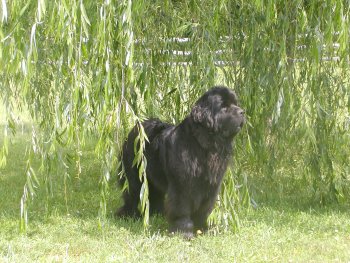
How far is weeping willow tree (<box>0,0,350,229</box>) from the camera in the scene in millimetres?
4633

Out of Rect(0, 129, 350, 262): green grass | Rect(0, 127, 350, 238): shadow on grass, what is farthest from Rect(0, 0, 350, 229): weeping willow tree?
Rect(0, 129, 350, 262): green grass

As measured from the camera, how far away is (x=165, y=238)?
525 cm

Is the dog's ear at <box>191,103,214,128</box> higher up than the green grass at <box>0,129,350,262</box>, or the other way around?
the dog's ear at <box>191,103,214,128</box>

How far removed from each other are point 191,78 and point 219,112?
30.2 inches

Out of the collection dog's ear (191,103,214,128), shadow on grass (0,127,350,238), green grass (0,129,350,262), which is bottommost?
shadow on grass (0,127,350,238)

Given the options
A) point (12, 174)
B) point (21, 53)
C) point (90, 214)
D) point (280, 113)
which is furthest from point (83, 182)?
point (21, 53)

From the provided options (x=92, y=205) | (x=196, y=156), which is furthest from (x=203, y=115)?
(x=92, y=205)

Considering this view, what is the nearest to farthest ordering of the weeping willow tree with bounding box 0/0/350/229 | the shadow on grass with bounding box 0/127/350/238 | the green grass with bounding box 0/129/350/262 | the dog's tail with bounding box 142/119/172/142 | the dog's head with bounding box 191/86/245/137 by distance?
the weeping willow tree with bounding box 0/0/350/229 → the green grass with bounding box 0/129/350/262 → the dog's head with bounding box 191/86/245/137 → the dog's tail with bounding box 142/119/172/142 → the shadow on grass with bounding box 0/127/350/238

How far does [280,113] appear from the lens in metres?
5.87

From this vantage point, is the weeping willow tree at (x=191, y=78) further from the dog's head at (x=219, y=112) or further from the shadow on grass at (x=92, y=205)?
the dog's head at (x=219, y=112)

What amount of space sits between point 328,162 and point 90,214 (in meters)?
2.40

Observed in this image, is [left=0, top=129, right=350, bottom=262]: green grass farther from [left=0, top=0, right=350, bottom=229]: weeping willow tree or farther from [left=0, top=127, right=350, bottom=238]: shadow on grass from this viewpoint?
[left=0, top=0, right=350, bottom=229]: weeping willow tree

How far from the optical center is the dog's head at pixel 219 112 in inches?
200

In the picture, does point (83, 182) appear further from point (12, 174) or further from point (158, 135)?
point (158, 135)
